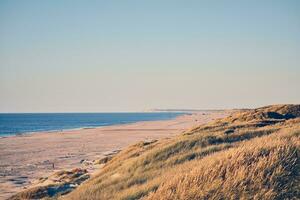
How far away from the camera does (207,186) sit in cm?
840

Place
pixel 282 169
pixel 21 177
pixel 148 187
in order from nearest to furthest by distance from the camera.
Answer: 1. pixel 282 169
2. pixel 148 187
3. pixel 21 177

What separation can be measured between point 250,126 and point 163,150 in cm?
838

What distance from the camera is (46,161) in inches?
1496

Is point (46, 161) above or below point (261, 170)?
below

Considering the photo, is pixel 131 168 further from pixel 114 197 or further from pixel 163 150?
pixel 114 197

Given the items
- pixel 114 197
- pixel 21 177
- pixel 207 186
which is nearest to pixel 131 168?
pixel 114 197

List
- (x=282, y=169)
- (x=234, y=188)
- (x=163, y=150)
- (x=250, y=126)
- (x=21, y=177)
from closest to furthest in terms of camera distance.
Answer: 1. (x=234, y=188)
2. (x=282, y=169)
3. (x=163, y=150)
4. (x=250, y=126)
5. (x=21, y=177)

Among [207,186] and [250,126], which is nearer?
[207,186]

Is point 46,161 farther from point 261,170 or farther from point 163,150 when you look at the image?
point 261,170

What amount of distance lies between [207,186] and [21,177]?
23095mm

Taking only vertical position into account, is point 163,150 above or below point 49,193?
above

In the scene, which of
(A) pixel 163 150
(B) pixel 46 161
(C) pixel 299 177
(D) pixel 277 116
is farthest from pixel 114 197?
(B) pixel 46 161

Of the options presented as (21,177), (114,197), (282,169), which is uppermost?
(282,169)

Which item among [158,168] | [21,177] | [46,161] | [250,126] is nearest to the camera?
[158,168]
